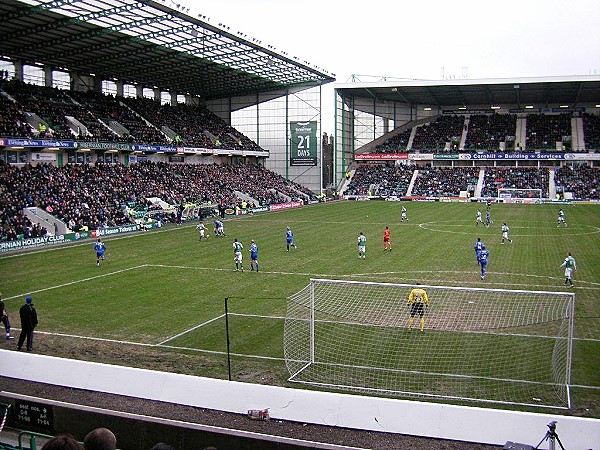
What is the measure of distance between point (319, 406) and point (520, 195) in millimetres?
69253

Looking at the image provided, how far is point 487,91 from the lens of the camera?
79625 mm

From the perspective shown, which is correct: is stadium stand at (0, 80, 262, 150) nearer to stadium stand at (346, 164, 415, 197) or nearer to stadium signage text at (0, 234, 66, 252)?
stadium signage text at (0, 234, 66, 252)

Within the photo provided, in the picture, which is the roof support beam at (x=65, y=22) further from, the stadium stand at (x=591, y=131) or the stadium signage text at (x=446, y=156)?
the stadium stand at (x=591, y=131)

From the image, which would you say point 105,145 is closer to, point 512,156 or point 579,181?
point 512,156

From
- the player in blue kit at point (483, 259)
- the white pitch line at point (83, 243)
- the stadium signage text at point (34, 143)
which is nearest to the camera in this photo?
the player in blue kit at point (483, 259)

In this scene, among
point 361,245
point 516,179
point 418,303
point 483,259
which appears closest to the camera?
point 418,303

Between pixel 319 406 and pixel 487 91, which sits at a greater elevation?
pixel 487 91

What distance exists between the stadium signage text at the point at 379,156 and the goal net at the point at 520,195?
55.5 feet

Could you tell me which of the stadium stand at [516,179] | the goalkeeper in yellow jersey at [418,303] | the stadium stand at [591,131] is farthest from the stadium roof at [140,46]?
the stadium stand at [591,131]

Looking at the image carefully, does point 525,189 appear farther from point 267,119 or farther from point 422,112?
point 267,119

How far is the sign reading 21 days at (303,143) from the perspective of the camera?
76.5 meters

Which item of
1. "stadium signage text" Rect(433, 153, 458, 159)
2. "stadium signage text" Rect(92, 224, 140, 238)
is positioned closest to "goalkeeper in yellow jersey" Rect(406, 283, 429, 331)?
"stadium signage text" Rect(92, 224, 140, 238)

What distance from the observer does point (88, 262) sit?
29.3m

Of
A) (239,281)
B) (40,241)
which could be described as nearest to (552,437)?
(239,281)
